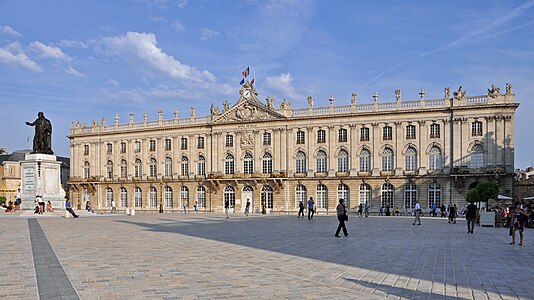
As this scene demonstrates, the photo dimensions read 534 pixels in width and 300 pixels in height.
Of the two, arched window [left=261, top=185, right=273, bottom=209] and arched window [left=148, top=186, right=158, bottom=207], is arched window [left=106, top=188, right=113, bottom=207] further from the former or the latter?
arched window [left=261, top=185, right=273, bottom=209]

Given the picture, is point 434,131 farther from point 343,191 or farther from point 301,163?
point 301,163

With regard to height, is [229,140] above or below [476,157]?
above

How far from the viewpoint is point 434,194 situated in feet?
173

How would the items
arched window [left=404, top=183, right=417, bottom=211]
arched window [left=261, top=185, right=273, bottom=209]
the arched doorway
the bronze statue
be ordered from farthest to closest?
1. the arched doorway
2. arched window [left=261, top=185, right=273, bottom=209]
3. arched window [left=404, top=183, right=417, bottom=211]
4. the bronze statue

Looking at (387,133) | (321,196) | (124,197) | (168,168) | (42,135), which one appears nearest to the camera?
(42,135)

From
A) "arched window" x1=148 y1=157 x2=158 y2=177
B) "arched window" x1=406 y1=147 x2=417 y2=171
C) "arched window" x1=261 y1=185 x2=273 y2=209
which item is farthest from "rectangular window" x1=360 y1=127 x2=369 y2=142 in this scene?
"arched window" x1=148 y1=157 x2=158 y2=177

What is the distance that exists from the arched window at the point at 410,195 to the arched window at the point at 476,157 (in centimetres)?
589

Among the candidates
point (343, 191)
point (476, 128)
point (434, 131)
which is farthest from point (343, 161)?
point (476, 128)

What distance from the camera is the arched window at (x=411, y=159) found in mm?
53844

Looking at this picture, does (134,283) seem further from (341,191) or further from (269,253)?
(341,191)

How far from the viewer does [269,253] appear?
14.5 m

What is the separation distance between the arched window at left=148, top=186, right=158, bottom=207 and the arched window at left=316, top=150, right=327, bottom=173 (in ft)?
71.0

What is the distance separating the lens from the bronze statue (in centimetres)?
3516

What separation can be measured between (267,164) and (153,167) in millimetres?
16113
